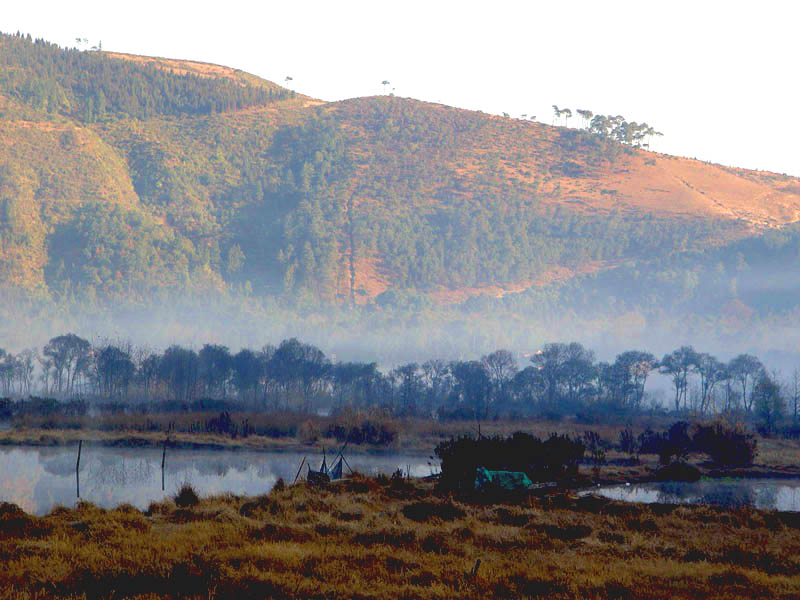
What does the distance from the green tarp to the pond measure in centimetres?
427

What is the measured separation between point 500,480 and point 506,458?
5.35m

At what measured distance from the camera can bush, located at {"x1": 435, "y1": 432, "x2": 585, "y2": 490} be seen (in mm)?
40094

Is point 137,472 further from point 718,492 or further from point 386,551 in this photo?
point 718,492

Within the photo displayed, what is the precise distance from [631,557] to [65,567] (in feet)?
44.1

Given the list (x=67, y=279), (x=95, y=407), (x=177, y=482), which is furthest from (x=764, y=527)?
(x=67, y=279)

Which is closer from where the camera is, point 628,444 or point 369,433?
point 628,444

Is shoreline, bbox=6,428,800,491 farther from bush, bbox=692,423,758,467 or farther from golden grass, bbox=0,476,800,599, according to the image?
golden grass, bbox=0,476,800,599

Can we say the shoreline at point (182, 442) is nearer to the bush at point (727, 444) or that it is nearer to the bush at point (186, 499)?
the bush at point (727, 444)

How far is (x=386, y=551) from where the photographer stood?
21.2 m

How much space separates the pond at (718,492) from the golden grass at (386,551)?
802 centimetres

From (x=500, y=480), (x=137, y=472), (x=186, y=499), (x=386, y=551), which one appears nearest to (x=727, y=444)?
(x=500, y=480)

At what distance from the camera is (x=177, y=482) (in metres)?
43.6

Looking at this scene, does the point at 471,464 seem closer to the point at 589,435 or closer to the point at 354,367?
the point at 589,435

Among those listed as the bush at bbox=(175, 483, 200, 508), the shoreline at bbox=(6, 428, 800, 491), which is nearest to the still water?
the shoreline at bbox=(6, 428, 800, 491)
